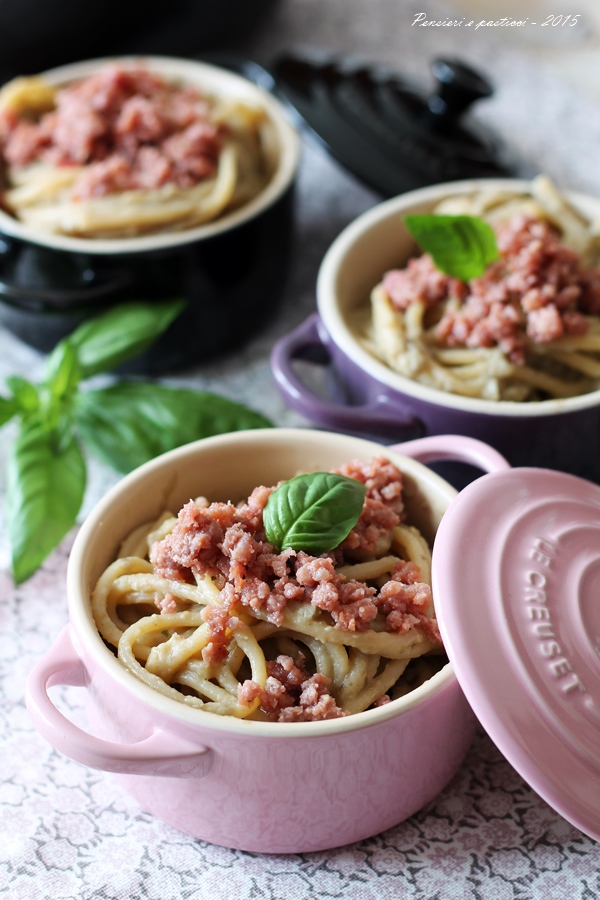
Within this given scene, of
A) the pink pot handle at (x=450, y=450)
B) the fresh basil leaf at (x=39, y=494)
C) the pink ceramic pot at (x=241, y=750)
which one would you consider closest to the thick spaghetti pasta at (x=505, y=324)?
the pink pot handle at (x=450, y=450)

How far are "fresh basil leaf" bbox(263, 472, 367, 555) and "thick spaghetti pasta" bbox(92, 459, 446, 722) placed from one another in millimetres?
24

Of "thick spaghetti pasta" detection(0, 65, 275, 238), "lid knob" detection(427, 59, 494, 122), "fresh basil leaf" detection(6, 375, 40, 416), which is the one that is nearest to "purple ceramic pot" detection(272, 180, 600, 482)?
"thick spaghetti pasta" detection(0, 65, 275, 238)

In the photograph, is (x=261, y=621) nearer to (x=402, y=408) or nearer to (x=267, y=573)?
(x=267, y=573)

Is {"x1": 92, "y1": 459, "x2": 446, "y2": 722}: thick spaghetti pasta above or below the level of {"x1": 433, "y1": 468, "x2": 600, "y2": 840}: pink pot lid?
below

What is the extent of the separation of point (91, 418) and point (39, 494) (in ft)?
0.82

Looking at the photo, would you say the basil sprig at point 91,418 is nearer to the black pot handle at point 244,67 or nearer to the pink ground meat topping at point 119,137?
the pink ground meat topping at point 119,137

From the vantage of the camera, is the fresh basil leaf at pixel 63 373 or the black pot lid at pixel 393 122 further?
the black pot lid at pixel 393 122

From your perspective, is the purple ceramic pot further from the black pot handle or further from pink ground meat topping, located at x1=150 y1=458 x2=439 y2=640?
the black pot handle

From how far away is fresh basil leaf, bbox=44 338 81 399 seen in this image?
82.7 inches

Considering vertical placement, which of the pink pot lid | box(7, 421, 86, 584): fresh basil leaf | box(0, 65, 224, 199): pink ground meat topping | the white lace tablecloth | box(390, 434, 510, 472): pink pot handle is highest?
box(0, 65, 224, 199): pink ground meat topping

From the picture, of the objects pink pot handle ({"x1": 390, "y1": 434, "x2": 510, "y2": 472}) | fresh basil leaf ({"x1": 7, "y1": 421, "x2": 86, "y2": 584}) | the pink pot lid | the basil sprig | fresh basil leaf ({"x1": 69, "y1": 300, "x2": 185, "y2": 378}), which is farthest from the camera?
fresh basil leaf ({"x1": 69, "y1": 300, "x2": 185, "y2": 378})

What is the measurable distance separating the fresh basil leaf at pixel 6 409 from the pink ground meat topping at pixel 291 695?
0.93 m

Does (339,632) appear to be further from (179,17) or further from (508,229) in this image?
(179,17)

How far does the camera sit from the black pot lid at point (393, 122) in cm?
251
